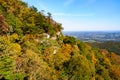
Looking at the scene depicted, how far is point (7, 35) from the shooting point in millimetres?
57000

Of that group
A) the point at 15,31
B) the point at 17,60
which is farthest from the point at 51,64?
the point at 17,60

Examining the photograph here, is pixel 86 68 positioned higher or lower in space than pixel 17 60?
lower

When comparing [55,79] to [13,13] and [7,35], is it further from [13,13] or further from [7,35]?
[13,13]

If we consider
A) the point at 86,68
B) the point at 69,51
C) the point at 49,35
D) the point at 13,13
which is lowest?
the point at 86,68

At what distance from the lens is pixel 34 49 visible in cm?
5725

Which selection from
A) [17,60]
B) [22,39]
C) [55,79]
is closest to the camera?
[17,60]

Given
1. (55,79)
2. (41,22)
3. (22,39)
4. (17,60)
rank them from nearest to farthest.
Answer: (17,60) < (55,79) < (22,39) < (41,22)

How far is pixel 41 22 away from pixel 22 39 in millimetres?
10995

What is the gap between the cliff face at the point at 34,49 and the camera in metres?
46.3

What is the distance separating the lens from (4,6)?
6288cm

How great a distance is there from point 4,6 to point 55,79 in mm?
22151

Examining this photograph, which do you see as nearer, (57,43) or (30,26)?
(30,26)

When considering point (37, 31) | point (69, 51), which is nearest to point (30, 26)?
point (37, 31)

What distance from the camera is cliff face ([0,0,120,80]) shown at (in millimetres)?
46272
